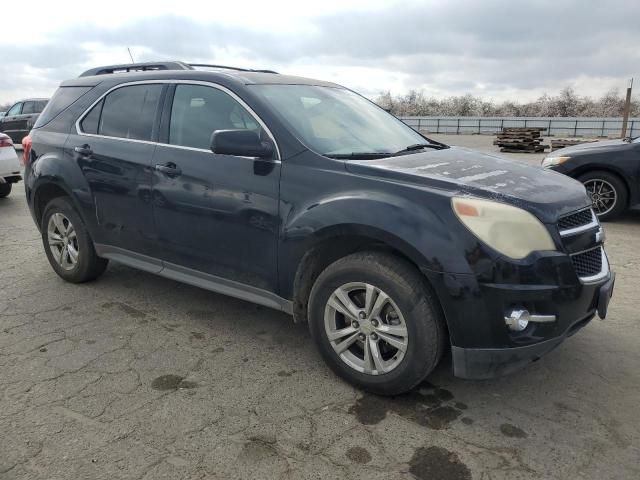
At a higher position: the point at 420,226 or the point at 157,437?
the point at 420,226

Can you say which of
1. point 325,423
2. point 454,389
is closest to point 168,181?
point 325,423

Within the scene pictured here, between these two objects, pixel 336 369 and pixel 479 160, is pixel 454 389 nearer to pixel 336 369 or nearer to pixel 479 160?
pixel 336 369

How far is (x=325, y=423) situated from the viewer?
8.82 ft

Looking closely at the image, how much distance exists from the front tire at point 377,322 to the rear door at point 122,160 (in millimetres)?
1539

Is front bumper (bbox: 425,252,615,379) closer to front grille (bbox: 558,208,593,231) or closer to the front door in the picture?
front grille (bbox: 558,208,593,231)

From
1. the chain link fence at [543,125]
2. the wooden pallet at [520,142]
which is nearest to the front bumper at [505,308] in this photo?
the wooden pallet at [520,142]

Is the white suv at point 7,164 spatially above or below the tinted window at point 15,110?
below

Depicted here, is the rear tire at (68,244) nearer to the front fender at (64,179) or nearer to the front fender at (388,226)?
the front fender at (64,179)

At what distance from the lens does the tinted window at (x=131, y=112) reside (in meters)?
3.91

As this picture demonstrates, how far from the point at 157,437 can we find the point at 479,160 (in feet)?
8.19

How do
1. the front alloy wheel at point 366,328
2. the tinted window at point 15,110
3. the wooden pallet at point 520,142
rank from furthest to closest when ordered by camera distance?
the wooden pallet at point 520,142, the tinted window at point 15,110, the front alloy wheel at point 366,328

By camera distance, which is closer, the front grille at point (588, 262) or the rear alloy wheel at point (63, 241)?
the front grille at point (588, 262)

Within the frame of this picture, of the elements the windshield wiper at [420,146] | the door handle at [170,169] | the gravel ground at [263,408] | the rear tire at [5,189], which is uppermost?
the windshield wiper at [420,146]

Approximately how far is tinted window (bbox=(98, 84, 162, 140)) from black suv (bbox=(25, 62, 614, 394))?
0.01m
